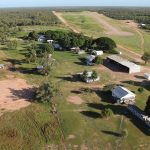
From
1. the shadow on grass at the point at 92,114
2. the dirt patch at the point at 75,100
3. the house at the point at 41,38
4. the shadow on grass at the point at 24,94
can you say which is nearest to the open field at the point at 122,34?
the house at the point at 41,38

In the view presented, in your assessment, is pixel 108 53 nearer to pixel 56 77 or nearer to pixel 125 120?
pixel 56 77

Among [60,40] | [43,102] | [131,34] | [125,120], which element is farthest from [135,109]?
[131,34]

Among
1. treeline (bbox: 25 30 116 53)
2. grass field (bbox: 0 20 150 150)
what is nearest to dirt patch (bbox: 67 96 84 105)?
grass field (bbox: 0 20 150 150)

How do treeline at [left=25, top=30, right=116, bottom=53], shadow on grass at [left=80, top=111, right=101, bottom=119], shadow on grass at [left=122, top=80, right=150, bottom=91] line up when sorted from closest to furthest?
shadow on grass at [left=80, top=111, right=101, bottom=119] < shadow on grass at [left=122, top=80, right=150, bottom=91] < treeline at [left=25, top=30, right=116, bottom=53]

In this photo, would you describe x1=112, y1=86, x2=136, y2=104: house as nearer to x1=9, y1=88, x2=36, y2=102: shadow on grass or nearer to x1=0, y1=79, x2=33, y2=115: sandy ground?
x1=9, y1=88, x2=36, y2=102: shadow on grass

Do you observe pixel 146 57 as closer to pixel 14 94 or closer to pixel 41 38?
pixel 14 94

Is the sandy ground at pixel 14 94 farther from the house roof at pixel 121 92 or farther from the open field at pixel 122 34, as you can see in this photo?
the open field at pixel 122 34

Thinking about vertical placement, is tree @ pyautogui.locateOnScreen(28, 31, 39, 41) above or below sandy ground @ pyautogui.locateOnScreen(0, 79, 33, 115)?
above
